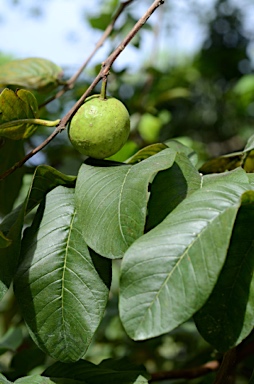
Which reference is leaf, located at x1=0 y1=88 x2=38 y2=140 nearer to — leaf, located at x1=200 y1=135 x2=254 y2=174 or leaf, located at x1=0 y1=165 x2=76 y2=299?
leaf, located at x1=0 y1=165 x2=76 y2=299

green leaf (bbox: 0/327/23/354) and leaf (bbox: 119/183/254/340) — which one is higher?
leaf (bbox: 119/183/254/340)

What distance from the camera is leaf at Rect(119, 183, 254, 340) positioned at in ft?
1.60

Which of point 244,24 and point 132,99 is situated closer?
point 132,99

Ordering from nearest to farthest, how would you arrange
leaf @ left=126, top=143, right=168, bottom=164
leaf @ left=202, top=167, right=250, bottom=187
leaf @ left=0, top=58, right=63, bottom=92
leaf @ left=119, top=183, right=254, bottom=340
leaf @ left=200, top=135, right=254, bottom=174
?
leaf @ left=119, top=183, right=254, bottom=340
leaf @ left=202, top=167, right=250, bottom=187
leaf @ left=126, top=143, right=168, bottom=164
leaf @ left=200, top=135, right=254, bottom=174
leaf @ left=0, top=58, right=63, bottom=92

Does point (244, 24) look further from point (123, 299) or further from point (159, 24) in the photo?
point (123, 299)

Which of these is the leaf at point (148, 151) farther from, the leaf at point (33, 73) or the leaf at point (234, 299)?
the leaf at point (33, 73)

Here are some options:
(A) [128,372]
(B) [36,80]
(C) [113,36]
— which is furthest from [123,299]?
(C) [113,36]

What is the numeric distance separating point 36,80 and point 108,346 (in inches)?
39.7

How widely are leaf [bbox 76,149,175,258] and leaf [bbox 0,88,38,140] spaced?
13 cm

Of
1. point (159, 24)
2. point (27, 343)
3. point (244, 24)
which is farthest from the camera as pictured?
point (244, 24)

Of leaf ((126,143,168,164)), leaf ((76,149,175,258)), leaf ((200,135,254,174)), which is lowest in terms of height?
leaf ((200,135,254,174))

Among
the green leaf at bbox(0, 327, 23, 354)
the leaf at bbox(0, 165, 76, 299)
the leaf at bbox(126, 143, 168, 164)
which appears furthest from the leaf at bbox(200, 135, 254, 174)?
the green leaf at bbox(0, 327, 23, 354)

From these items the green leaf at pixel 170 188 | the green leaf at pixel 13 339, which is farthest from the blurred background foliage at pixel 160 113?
the green leaf at pixel 170 188

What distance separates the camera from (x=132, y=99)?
179 centimetres
